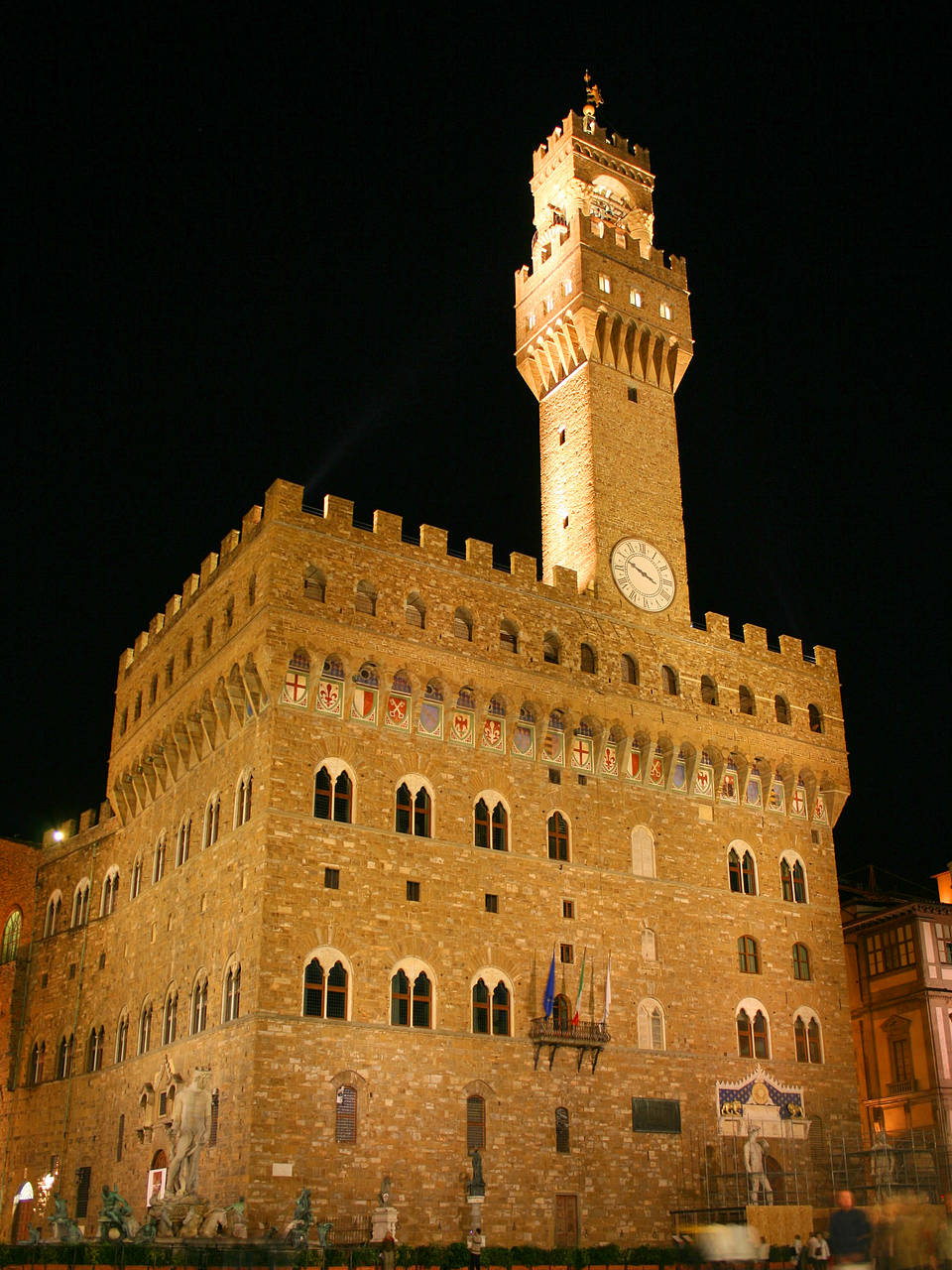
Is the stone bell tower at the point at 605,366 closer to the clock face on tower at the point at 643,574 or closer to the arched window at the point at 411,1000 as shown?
the clock face on tower at the point at 643,574

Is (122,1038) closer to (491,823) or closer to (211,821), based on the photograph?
(211,821)

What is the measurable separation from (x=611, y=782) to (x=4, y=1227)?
79.5 ft

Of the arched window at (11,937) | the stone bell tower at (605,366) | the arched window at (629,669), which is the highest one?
the stone bell tower at (605,366)

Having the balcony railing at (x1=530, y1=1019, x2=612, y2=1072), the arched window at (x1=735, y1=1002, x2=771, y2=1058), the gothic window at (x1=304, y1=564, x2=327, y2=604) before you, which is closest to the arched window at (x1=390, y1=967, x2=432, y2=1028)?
the balcony railing at (x1=530, y1=1019, x2=612, y2=1072)

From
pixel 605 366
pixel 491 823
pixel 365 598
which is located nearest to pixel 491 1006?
pixel 491 823

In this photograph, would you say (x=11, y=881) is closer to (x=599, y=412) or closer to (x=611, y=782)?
(x=611, y=782)

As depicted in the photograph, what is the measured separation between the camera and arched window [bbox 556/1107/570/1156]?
1335 inches

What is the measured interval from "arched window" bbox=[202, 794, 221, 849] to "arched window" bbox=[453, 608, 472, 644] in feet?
26.6

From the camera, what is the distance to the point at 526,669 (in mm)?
37969

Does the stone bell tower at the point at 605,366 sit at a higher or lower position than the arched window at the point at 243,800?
higher

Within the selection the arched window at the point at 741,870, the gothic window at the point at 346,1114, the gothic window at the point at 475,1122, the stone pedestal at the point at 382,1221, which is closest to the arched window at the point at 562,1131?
the gothic window at the point at 475,1122

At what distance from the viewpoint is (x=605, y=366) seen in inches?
1766

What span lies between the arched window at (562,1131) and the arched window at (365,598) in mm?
14121

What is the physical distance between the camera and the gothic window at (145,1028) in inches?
1460
